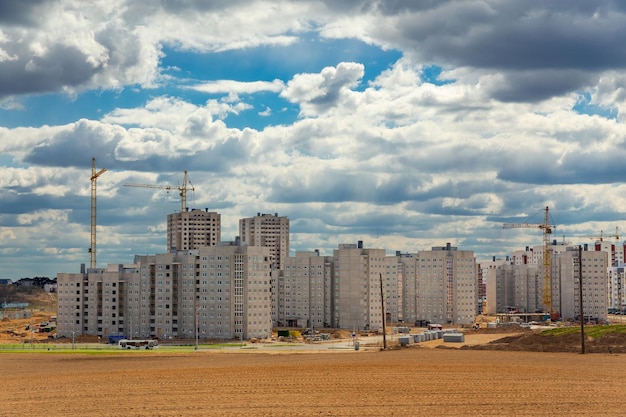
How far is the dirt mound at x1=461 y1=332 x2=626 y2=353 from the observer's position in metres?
108


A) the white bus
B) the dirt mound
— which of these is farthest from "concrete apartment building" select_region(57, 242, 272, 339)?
the dirt mound

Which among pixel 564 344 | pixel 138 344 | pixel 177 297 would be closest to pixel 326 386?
pixel 564 344

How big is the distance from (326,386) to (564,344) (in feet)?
170

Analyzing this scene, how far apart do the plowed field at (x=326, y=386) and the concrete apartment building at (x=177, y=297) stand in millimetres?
50273

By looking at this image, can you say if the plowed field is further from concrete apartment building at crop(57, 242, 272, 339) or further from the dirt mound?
concrete apartment building at crop(57, 242, 272, 339)

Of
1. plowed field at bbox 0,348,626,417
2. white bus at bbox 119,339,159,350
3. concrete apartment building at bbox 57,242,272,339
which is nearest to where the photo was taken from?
plowed field at bbox 0,348,626,417

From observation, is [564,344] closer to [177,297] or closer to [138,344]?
[138,344]

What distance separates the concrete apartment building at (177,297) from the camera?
158312mm

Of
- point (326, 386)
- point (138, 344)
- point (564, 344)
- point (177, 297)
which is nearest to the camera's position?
point (326, 386)

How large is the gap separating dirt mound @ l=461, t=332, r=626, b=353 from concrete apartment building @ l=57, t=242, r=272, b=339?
5023 centimetres

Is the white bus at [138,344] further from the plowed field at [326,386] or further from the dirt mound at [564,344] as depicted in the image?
the dirt mound at [564,344]

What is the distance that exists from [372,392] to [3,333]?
143886 millimetres

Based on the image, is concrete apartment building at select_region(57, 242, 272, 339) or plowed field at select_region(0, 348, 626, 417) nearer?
plowed field at select_region(0, 348, 626, 417)

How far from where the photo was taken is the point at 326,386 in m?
71.0
